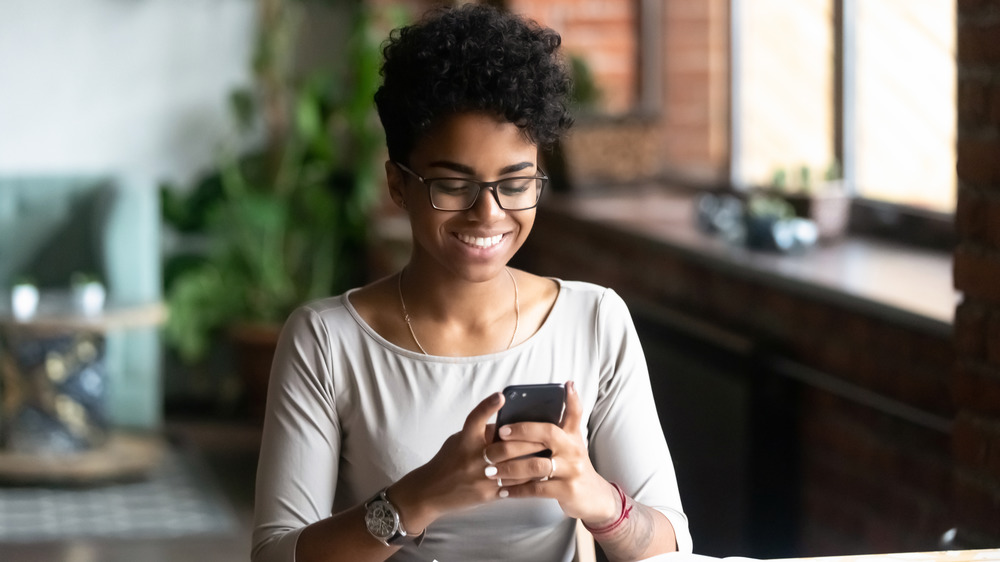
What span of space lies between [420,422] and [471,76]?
0.41 metres

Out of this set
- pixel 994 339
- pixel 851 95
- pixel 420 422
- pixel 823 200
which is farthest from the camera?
pixel 851 95

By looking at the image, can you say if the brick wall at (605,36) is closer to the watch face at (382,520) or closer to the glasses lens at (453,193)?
the glasses lens at (453,193)

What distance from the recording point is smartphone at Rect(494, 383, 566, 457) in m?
1.17

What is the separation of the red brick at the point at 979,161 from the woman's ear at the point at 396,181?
0.87 meters

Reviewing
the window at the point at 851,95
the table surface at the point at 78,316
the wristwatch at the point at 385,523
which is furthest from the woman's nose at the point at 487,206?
the table surface at the point at 78,316

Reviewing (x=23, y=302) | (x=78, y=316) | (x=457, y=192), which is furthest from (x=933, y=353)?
(x=23, y=302)

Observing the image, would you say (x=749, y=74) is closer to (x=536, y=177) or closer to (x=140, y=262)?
Result: (x=140, y=262)

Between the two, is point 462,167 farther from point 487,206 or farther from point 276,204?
point 276,204

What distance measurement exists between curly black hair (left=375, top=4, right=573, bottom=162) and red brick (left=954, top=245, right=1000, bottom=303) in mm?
716

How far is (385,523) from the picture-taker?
1251mm

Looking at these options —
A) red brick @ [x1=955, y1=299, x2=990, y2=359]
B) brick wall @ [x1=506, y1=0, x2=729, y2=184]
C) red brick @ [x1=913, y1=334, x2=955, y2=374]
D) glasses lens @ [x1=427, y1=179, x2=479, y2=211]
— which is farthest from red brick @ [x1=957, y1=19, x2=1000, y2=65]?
brick wall @ [x1=506, y1=0, x2=729, y2=184]

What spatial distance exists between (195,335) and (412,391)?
355 centimetres

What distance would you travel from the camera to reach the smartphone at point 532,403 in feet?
3.83

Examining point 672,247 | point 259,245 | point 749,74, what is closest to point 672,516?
point 672,247
